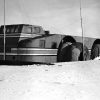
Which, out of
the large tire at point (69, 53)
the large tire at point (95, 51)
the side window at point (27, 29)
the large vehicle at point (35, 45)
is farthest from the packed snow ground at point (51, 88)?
the large tire at point (95, 51)

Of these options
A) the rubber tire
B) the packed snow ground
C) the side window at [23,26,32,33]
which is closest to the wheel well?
the rubber tire

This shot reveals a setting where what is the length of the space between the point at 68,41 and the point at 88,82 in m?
6.47

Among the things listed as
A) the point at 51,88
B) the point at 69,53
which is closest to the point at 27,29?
the point at 69,53

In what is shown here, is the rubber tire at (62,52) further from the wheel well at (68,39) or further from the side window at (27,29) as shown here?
the side window at (27,29)

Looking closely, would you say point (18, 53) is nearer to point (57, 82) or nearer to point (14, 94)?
point (57, 82)

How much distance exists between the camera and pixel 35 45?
8359 millimetres

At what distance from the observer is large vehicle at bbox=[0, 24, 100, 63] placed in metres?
8.25

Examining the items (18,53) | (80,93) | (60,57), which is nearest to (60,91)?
(80,93)

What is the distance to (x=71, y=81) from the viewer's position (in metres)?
3.86

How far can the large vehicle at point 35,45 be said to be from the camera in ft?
27.1

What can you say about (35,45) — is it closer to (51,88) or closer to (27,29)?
(27,29)

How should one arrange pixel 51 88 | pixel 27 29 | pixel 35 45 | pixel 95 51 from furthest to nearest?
pixel 95 51
pixel 27 29
pixel 35 45
pixel 51 88

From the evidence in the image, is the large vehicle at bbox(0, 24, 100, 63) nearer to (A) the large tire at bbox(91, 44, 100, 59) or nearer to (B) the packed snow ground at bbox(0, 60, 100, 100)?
(A) the large tire at bbox(91, 44, 100, 59)

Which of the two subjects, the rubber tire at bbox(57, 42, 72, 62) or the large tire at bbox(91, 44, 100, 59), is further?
the large tire at bbox(91, 44, 100, 59)
